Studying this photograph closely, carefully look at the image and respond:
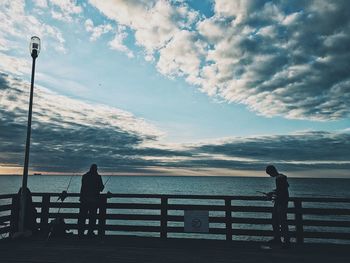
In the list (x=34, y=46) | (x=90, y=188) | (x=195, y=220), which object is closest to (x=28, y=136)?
(x=90, y=188)

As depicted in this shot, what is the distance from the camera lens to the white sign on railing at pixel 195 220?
7.47 meters

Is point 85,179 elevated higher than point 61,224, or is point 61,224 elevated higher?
point 85,179

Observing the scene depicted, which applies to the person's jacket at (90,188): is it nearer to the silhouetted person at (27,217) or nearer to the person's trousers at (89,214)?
the person's trousers at (89,214)

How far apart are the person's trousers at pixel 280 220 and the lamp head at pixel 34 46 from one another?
7.31m

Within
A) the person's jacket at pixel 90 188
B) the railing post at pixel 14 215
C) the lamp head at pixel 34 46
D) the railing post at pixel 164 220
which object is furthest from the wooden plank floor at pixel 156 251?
the lamp head at pixel 34 46

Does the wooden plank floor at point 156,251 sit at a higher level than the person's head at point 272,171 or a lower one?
lower

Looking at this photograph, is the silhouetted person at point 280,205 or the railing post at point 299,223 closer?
the silhouetted person at point 280,205

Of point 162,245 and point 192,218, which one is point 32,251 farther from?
point 192,218

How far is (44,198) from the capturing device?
27.2ft

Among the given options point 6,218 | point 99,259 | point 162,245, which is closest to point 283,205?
point 162,245

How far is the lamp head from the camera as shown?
7.89m

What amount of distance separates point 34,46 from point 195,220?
20.7ft

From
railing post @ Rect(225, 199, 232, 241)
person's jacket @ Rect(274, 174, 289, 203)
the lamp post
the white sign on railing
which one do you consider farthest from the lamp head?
person's jacket @ Rect(274, 174, 289, 203)

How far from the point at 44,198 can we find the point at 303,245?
6905 millimetres
